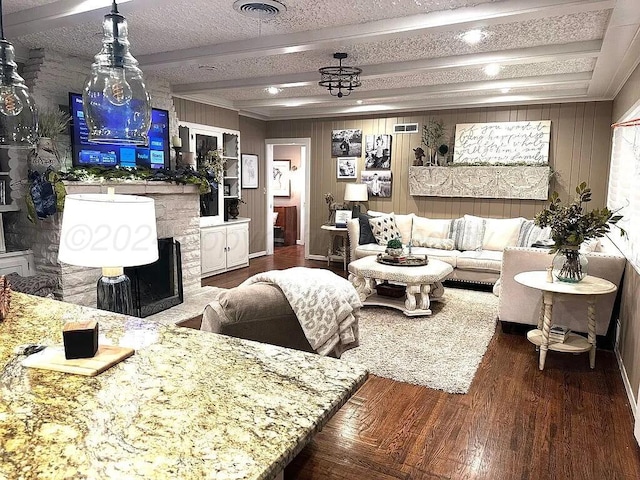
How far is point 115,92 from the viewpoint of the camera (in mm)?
1540

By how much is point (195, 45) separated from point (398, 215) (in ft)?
13.2

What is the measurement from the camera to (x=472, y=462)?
2.28m

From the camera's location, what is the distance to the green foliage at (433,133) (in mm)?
6695

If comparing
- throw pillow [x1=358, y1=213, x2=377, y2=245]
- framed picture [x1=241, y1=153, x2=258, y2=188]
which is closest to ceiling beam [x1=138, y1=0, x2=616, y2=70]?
framed picture [x1=241, y1=153, x2=258, y2=188]

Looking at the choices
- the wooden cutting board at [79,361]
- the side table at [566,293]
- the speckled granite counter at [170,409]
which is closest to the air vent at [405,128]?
the side table at [566,293]

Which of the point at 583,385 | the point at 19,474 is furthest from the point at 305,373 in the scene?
the point at 583,385

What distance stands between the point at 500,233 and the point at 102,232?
18.2 feet

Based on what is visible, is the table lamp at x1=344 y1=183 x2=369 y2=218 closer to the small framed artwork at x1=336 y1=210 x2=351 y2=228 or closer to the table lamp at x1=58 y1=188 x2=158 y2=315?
the small framed artwork at x1=336 y1=210 x2=351 y2=228

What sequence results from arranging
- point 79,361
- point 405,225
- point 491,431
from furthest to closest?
1. point 405,225
2. point 491,431
3. point 79,361

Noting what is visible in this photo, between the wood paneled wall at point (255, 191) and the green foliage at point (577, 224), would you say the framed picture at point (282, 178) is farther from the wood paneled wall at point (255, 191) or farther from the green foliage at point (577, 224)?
the green foliage at point (577, 224)

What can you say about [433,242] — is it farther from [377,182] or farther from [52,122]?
[52,122]

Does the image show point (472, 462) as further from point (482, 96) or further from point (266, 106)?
point (266, 106)

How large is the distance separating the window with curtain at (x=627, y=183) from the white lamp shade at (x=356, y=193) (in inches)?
127

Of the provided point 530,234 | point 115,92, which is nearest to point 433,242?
point 530,234
